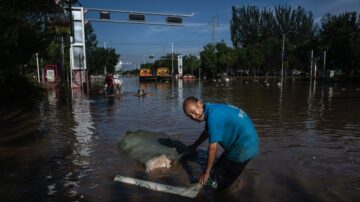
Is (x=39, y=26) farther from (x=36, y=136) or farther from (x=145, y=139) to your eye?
(x=145, y=139)

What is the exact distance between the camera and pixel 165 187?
21.1ft

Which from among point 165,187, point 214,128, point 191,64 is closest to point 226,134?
point 214,128

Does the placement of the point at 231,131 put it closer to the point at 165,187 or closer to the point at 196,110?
the point at 196,110

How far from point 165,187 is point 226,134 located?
1619mm

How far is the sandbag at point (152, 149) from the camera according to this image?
304 inches

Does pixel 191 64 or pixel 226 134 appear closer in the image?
pixel 226 134

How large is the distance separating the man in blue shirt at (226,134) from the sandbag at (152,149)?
211cm

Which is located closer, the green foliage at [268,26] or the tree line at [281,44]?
the tree line at [281,44]

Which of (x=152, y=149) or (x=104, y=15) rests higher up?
(x=104, y=15)

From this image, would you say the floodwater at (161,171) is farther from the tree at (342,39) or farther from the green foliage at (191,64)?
the green foliage at (191,64)

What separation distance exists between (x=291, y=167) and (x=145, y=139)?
3.20 m

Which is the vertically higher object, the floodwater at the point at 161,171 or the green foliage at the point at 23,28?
the green foliage at the point at 23,28

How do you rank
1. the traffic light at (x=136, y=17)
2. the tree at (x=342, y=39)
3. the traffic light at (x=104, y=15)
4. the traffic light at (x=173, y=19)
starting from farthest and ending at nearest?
1. the tree at (x=342, y=39)
2. the traffic light at (x=173, y=19)
3. the traffic light at (x=136, y=17)
4. the traffic light at (x=104, y=15)

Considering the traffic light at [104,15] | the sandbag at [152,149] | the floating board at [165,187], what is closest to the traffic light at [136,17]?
the traffic light at [104,15]
